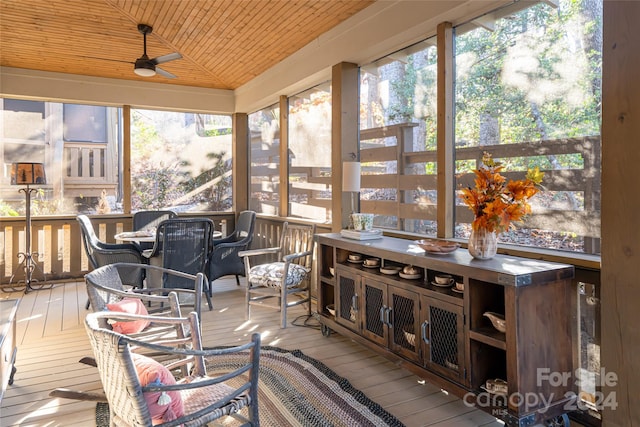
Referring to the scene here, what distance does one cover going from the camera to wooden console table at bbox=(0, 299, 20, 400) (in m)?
2.32

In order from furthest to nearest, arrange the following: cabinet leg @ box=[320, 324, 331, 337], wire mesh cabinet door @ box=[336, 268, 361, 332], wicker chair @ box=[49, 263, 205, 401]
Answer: cabinet leg @ box=[320, 324, 331, 337] → wire mesh cabinet door @ box=[336, 268, 361, 332] → wicker chair @ box=[49, 263, 205, 401]

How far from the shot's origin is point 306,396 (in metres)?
2.59

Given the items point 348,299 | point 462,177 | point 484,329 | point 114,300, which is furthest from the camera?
point 348,299

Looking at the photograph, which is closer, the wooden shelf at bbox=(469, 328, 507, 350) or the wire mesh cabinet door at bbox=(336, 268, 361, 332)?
the wooden shelf at bbox=(469, 328, 507, 350)

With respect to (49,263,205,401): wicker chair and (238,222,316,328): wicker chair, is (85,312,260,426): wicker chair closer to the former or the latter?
(49,263,205,401): wicker chair

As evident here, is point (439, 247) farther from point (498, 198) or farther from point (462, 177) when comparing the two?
point (462, 177)

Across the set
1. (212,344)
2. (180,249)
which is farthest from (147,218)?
(212,344)

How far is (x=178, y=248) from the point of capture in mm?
4148

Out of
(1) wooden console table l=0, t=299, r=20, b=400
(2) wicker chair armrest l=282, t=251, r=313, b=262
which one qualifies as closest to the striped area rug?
(2) wicker chair armrest l=282, t=251, r=313, b=262

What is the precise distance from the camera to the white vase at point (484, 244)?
7.73 ft

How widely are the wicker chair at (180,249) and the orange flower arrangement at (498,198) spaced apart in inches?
107

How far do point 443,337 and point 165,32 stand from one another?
438 centimetres

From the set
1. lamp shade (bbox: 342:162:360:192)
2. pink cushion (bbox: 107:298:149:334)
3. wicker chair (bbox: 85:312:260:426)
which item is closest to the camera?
wicker chair (bbox: 85:312:260:426)

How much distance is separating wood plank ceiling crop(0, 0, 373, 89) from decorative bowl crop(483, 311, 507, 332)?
2751 mm
